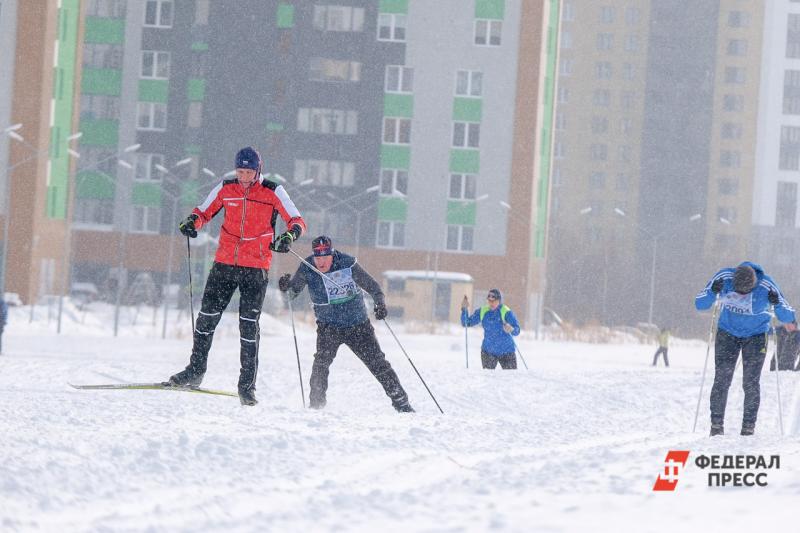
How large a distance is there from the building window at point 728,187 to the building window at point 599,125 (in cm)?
1004

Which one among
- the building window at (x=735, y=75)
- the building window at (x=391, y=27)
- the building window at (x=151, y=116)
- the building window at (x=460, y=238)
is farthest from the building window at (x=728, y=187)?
the building window at (x=151, y=116)

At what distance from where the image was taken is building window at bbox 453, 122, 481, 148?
2384 inches

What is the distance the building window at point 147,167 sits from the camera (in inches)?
2514

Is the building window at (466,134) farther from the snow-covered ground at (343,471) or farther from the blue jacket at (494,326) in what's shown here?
the snow-covered ground at (343,471)

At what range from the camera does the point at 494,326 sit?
621 inches

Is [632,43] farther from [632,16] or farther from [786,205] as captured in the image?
[786,205]

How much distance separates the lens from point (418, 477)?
648cm

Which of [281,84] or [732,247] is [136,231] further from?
[732,247]

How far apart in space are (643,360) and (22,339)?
1610cm

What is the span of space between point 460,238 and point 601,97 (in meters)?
42.3

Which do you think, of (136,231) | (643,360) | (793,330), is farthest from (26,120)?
(793,330)

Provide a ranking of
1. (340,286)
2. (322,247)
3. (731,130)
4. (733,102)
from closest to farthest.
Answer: (322,247) < (340,286) < (731,130) < (733,102)

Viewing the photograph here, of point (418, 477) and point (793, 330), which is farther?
point (793, 330)

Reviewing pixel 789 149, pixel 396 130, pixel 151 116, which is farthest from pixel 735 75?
pixel 151 116
